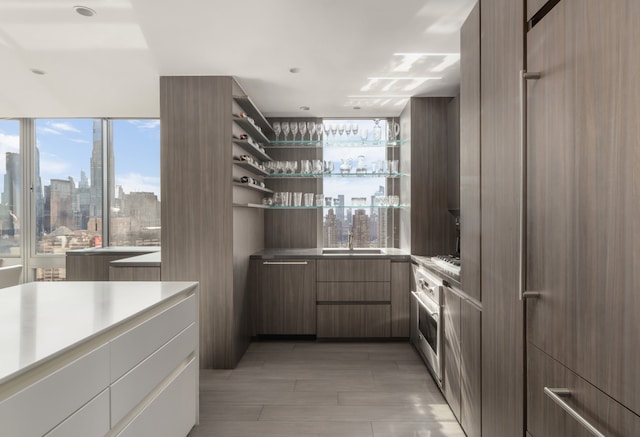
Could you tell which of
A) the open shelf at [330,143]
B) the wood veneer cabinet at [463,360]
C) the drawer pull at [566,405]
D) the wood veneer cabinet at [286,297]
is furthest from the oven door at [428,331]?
the open shelf at [330,143]

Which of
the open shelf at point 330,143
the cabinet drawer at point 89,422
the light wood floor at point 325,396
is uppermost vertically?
the open shelf at point 330,143

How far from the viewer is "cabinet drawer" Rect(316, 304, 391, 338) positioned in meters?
3.91

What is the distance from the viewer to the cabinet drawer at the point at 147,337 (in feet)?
4.75

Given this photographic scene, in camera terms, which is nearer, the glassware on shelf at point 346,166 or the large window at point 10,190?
the glassware on shelf at point 346,166

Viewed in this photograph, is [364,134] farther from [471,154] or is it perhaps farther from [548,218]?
[548,218]

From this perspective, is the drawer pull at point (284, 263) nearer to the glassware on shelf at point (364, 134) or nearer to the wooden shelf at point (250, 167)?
the wooden shelf at point (250, 167)

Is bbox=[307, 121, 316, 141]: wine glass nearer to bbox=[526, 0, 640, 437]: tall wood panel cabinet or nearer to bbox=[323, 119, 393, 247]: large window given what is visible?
bbox=[323, 119, 393, 247]: large window

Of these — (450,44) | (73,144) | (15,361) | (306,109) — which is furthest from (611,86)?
(73,144)

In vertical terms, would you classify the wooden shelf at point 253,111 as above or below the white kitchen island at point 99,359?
above

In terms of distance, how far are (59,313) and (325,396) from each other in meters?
1.92

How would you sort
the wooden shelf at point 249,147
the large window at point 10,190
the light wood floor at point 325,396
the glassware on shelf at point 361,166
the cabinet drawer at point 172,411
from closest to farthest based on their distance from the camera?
the cabinet drawer at point 172,411 < the light wood floor at point 325,396 < the wooden shelf at point 249,147 < the glassware on shelf at point 361,166 < the large window at point 10,190

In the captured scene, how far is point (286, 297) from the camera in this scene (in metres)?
3.95

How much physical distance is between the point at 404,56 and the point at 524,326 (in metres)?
2.23

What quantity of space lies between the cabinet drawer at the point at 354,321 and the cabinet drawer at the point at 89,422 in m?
2.71
